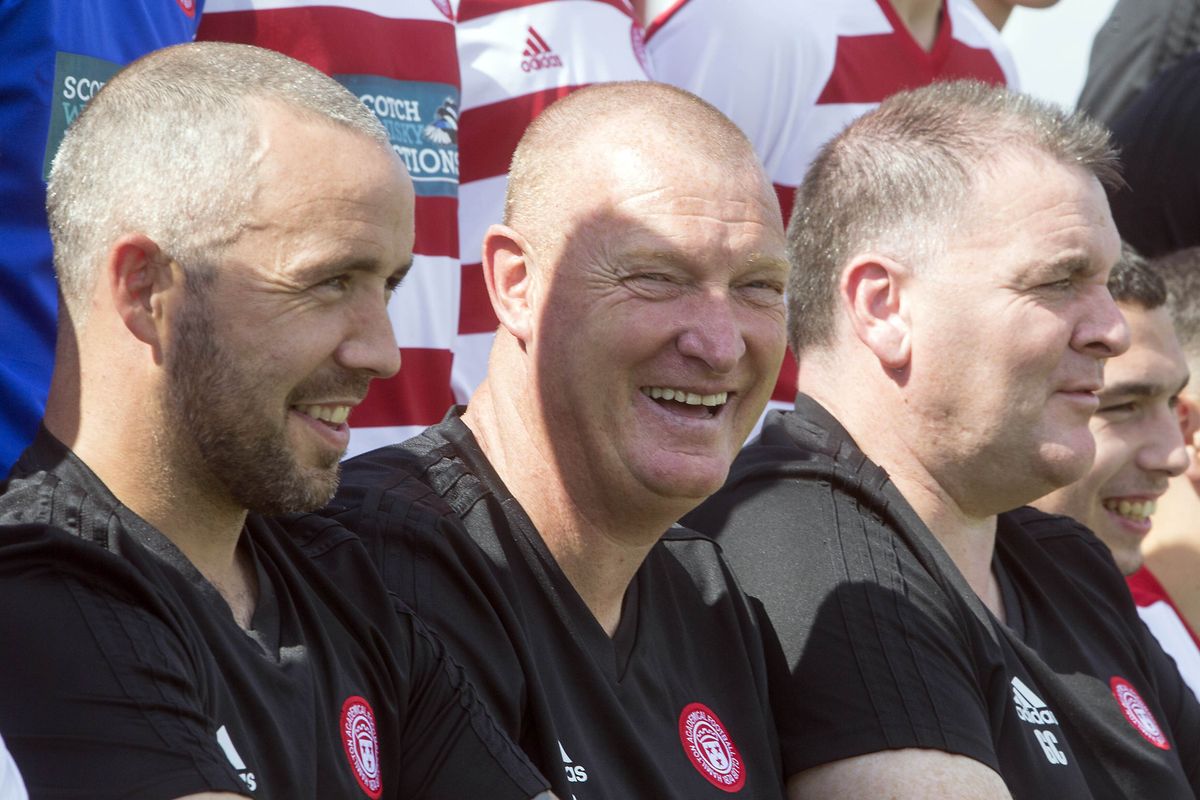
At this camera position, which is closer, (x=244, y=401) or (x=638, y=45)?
(x=244, y=401)

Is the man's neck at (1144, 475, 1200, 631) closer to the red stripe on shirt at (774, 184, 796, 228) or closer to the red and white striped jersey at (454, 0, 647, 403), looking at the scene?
the red stripe on shirt at (774, 184, 796, 228)

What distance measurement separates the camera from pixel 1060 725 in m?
3.24

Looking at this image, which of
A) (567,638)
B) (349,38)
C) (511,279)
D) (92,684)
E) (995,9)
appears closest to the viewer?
(92,684)

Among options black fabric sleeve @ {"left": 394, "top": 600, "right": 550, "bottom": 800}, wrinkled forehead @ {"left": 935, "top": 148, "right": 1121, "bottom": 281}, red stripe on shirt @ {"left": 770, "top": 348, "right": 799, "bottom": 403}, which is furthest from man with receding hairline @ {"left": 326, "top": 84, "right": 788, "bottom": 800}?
red stripe on shirt @ {"left": 770, "top": 348, "right": 799, "bottom": 403}

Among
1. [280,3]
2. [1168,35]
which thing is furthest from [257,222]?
[1168,35]

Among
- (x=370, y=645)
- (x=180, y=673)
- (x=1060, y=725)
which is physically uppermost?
(x=180, y=673)

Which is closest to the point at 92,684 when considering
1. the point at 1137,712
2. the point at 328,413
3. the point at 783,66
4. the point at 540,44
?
the point at 328,413

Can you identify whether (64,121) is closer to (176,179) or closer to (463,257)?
(176,179)

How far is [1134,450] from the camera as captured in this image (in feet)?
14.7

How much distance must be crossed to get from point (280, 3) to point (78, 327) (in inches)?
57.2

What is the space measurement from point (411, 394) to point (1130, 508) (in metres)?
1.90

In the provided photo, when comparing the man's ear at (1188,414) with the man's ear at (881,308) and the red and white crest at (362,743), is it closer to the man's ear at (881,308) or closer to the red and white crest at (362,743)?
the man's ear at (881,308)

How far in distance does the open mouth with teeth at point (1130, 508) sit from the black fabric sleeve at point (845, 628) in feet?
5.06

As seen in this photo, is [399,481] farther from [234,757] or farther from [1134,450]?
[1134,450]
